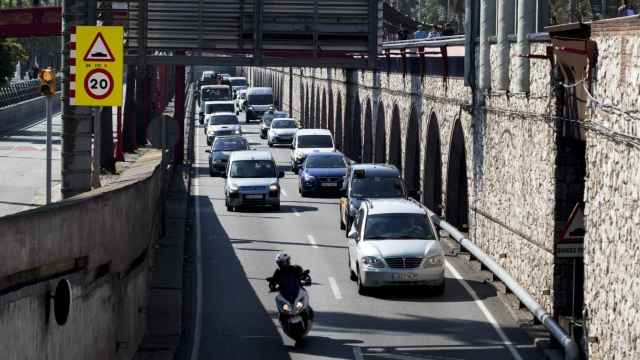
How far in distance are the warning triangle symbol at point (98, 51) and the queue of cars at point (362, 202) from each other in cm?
694

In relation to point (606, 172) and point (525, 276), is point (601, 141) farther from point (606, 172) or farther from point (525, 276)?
point (525, 276)

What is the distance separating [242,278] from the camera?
1147 inches

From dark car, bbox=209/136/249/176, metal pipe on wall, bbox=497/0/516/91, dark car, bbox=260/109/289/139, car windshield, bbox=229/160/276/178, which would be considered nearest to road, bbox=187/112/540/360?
metal pipe on wall, bbox=497/0/516/91

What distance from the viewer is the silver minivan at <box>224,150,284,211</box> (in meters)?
42.2

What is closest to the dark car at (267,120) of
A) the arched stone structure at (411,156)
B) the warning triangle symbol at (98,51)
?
the arched stone structure at (411,156)

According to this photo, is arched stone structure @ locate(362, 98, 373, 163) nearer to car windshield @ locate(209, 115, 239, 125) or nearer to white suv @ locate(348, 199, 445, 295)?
car windshield @ locate(209, 115, 239, 125)

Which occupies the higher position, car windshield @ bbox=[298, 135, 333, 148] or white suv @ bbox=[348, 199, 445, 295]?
car windshield @ bbox=[298, 135, 333, 148]

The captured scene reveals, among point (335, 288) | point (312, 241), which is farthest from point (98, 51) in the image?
point (312, 241)

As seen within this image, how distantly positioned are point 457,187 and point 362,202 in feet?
23.8

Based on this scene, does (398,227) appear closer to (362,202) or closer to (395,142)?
(362,202)

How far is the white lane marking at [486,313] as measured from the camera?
21.6 m

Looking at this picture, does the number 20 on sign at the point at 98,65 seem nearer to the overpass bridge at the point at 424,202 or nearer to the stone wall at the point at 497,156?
the overpass bridge at the point at 424,202

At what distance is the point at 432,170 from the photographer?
133 ft

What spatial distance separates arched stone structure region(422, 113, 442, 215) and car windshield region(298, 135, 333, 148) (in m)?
15.0
